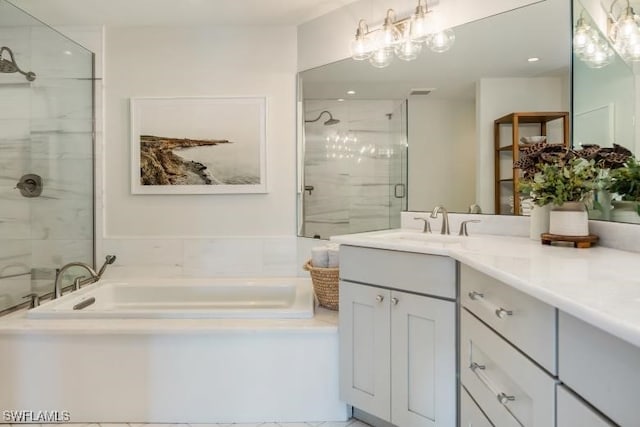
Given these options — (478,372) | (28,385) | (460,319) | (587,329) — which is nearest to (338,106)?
(460,319)

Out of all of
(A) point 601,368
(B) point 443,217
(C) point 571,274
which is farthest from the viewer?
(B) point 443,217

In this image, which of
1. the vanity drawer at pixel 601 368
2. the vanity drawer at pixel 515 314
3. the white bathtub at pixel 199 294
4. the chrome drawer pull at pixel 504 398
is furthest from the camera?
the white bathtub at pixel 199 294

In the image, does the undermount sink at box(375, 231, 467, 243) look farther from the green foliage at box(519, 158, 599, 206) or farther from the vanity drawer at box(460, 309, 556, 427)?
the vanity drawer at box(460, 309, 556, 427)

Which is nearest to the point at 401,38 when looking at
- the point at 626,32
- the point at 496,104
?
the point at 496,104

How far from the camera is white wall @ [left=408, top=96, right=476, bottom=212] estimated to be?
1910 millimetres

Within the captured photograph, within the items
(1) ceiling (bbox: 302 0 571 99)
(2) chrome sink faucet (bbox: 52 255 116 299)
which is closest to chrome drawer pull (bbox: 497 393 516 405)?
(1) ceiling (bbox: 302 0 571 99)

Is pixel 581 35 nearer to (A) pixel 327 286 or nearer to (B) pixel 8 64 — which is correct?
(A) pixel 327 286

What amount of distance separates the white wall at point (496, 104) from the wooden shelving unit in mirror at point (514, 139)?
25mm

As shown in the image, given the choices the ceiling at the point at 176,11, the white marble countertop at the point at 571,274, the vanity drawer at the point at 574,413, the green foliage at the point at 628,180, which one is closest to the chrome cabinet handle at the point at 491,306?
the white marble countertop at the point at 571,274

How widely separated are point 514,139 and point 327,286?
3.87ft

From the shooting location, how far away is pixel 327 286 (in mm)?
1943

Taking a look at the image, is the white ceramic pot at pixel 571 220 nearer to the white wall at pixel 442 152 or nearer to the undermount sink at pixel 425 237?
the undermount sink at pixel 425 237

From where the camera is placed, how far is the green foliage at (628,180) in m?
1.28

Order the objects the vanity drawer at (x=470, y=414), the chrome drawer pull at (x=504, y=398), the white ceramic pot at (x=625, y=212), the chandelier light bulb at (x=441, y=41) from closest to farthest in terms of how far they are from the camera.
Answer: the chrome drawer pull at (x=504, y=398)
the vanity drawer at (x=470, y=414)
the white ceramic pot at (x=625, y=212)
the chandelier light bulb at (x=441, y=41)
